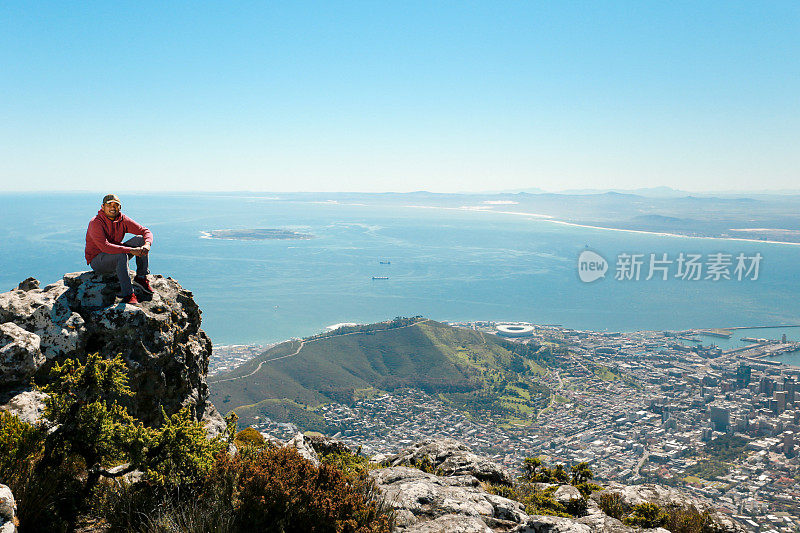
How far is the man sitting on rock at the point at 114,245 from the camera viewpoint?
723cm

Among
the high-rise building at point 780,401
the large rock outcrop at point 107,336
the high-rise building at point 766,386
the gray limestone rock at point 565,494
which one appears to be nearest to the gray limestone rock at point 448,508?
the gray limestone rock at point 565,494

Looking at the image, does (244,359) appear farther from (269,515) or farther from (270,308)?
(269,515)

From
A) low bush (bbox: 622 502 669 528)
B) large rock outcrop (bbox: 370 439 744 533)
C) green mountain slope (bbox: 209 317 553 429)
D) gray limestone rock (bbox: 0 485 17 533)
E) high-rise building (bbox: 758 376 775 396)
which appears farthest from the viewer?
high-rise building (bbox: 758 376 775 396)

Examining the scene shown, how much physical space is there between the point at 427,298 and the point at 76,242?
447 ft

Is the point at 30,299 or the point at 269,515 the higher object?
the point at 30,299

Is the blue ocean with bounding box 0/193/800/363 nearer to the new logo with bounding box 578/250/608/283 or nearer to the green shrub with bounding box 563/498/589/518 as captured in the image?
the new logo with bounding box 578/250/608/283


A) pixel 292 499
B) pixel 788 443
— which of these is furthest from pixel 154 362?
pixel 788 443

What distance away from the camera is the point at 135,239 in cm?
763

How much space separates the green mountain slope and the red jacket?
49.1 meters

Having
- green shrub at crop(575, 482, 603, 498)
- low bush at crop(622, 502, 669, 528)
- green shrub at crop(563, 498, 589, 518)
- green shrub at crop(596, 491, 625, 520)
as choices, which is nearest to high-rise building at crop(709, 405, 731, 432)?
green shrub at crop(575, 482, 603, 498)

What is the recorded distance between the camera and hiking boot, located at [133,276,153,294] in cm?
778

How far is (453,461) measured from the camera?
446 inches

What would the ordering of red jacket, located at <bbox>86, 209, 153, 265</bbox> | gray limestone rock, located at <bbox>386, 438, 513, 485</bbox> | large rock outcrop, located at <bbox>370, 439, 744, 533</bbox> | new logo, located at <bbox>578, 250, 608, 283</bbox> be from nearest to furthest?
large rock outcrop, located at <bbox>370, 439, 744, 533</bbox> < red jacket, located at <bbox>86, 209, 153, 265</bbox> < gray limestone rock, located at <bbox>386, 438, 513, 485</bbox> < new logo, located at <bbox>578, 250, 608, 283</bbox>

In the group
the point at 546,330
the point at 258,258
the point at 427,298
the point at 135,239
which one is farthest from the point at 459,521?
the point at 258,258
